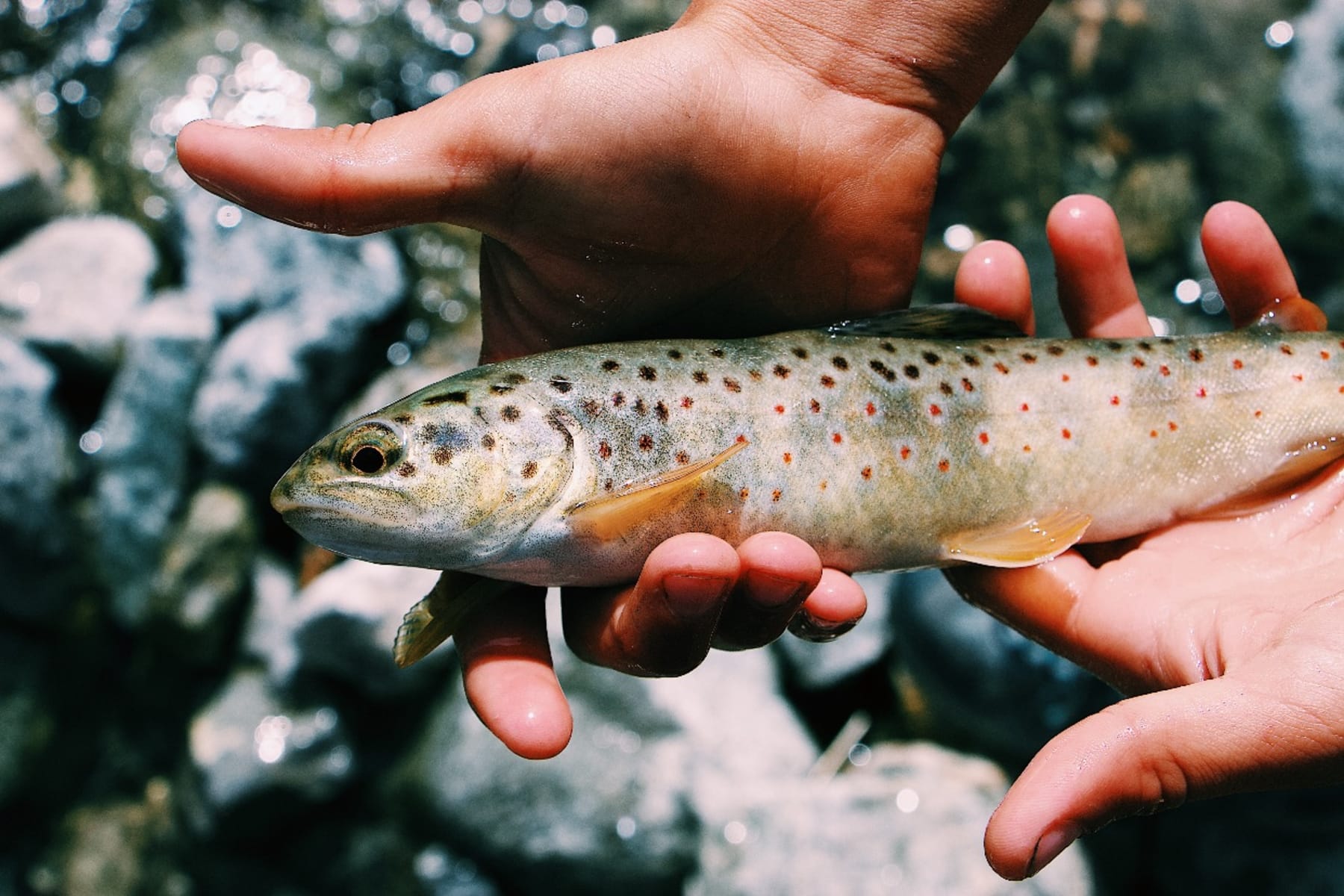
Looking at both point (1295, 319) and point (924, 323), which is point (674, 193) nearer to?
point (924, 323)

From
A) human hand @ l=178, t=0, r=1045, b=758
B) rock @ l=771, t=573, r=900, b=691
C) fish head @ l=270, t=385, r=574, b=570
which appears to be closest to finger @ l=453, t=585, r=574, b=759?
human hand @ l=178, t=0, r=1045, b=758

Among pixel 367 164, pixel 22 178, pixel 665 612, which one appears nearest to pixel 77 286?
pixel 22 178

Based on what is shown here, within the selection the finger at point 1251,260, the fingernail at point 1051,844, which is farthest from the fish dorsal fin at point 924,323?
the fingernail at point 1051,844

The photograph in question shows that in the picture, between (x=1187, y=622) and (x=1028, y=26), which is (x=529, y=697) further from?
(x=1028, y=26)

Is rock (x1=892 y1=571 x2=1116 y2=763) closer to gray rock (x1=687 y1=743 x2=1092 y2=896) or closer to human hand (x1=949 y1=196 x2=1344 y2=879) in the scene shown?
gray rock (x1=687 y1=743 x2=1092 y2=896)

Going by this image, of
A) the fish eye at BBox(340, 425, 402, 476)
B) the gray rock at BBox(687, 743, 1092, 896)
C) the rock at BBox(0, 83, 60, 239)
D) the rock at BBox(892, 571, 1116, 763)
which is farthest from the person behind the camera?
the rock at BBox(0, 83, 60, 239)

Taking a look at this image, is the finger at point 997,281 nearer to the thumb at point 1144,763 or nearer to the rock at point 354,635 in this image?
the thumb at point 1144,763

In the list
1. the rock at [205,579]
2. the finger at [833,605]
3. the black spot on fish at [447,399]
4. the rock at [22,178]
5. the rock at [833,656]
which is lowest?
the rock at [205,579]
